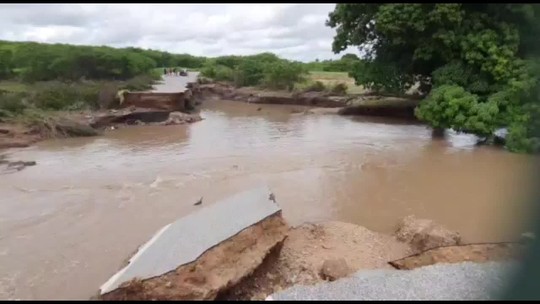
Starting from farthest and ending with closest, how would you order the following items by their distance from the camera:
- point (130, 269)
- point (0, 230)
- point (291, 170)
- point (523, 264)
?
point (291, 170)
point (0, 230)
point (130, 269)
point (523, 264)

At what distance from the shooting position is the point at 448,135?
15.0m

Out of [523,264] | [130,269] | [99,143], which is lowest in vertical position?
[99,143]

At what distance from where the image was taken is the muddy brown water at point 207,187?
249 inches

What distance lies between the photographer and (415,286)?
4.50 m

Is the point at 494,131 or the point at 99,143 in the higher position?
the point at 494,131

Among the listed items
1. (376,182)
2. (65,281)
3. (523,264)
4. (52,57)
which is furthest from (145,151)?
(52,57)

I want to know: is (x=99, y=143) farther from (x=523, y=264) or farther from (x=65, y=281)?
(x=523, y=264)

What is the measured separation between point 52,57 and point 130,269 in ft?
78.1

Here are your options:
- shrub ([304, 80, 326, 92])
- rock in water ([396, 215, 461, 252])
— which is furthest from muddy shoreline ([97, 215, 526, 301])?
shrub ([304, 80, 326, 92])

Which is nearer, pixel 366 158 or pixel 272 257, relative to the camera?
pixel 272 257

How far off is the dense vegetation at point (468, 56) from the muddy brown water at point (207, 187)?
0.83 m

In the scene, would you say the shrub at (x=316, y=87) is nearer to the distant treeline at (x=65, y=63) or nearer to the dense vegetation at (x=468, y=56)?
the distant treeline at (x=65, y=63)

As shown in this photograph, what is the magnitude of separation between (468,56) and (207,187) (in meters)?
7.54

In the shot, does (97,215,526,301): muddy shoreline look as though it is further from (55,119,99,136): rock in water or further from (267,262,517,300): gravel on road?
(55,119,99,136): rock in water
